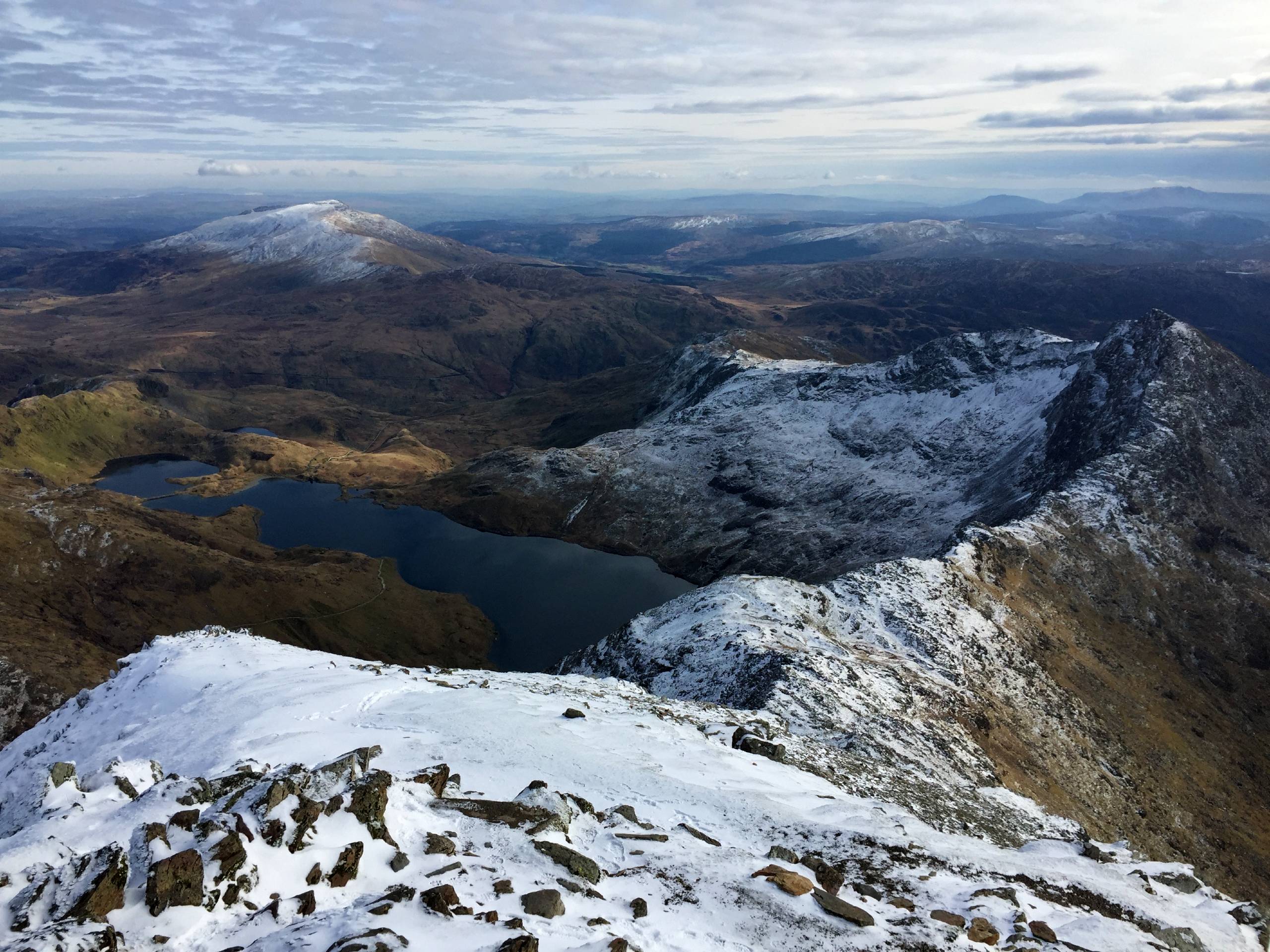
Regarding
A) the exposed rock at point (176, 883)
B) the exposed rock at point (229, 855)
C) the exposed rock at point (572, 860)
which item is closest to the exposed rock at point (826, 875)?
the exposed rock at point (572, 860)

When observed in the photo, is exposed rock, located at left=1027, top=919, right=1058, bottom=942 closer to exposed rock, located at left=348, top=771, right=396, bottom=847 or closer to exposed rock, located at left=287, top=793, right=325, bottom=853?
exposed rock, located at left=348, top=771, right=396, bottom=847

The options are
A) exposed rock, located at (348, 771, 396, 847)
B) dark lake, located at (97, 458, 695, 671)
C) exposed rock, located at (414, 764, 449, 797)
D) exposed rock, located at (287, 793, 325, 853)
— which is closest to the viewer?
exposed rock, located at (287, 793, 325, 853)

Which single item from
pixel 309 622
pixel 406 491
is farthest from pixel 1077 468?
pixel 406 491

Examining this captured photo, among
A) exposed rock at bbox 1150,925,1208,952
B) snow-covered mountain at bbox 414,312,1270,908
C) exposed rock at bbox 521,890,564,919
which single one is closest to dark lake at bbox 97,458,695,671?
snow-covered mountain at bbox 414,312,1270,908

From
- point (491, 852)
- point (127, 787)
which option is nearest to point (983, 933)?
point (491, 852)

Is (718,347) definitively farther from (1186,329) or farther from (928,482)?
(1186,329)

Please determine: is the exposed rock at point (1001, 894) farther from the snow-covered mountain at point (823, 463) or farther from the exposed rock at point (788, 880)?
the snow-covered mountain at point (823, 463)
